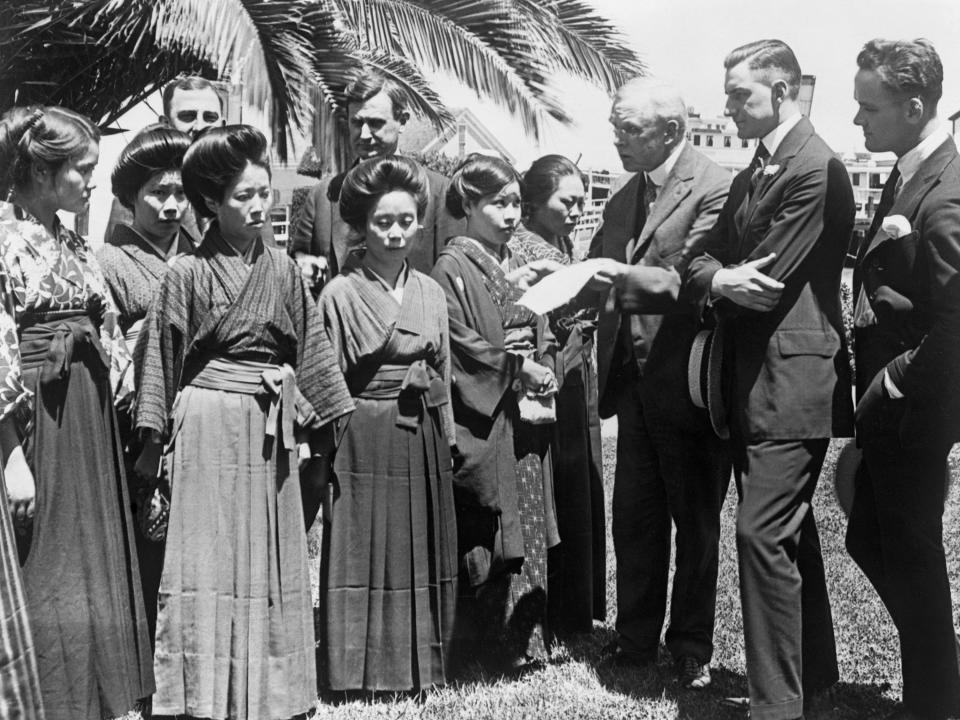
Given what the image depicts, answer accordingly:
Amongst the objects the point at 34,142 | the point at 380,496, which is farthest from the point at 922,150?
the point at 34,142

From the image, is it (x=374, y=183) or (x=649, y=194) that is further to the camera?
(x=649, y=194)

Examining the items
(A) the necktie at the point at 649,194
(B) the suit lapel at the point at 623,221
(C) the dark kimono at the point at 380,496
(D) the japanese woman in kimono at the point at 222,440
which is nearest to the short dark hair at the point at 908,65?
(A) the necktie at the point at 649,194

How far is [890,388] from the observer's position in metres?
3.91

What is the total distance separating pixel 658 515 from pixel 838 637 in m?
1.01

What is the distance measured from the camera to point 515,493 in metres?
4.95

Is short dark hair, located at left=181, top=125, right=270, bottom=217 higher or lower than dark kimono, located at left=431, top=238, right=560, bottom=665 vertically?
higher

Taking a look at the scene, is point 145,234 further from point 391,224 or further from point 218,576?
point 218,576

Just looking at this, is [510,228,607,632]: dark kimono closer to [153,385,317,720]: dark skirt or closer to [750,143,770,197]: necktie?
[750,143,770,197]: necktie

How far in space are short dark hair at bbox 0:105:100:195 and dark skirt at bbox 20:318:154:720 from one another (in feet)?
1.78

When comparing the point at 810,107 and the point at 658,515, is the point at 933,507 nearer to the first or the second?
the point at 658,515

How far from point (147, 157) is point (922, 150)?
2885mm

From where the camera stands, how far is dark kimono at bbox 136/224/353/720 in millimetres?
4195

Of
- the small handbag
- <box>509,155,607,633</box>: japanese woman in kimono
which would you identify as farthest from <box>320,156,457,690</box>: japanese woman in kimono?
<box>509,155,607,633</box>: japanese woman in kimono

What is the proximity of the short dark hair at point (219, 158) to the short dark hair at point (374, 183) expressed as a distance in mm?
421
